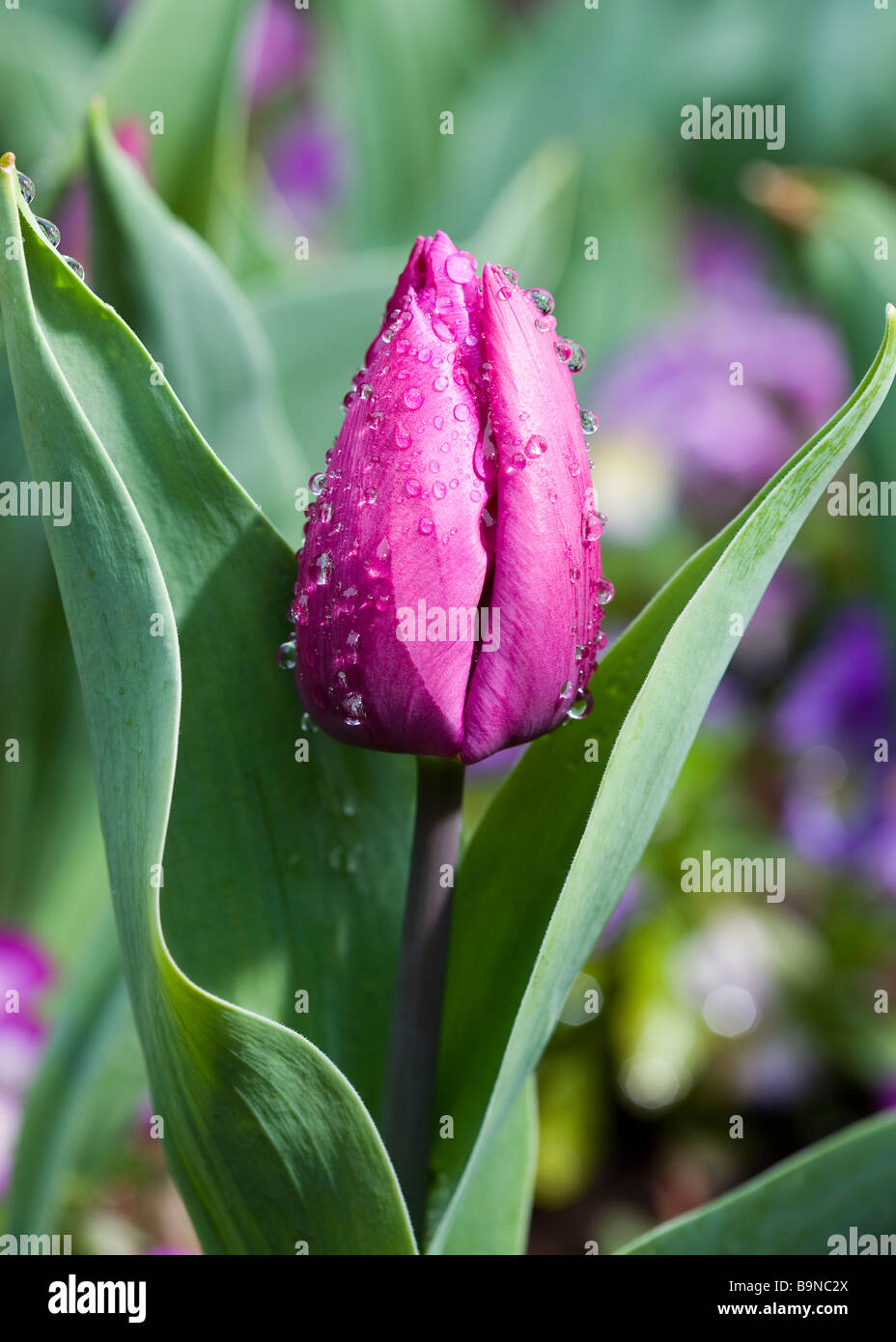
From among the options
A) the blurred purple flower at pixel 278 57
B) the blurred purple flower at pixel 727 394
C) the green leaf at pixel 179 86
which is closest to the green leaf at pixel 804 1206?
the green leaf at pixel 179 86

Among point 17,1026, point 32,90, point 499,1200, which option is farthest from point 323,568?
point 32,90

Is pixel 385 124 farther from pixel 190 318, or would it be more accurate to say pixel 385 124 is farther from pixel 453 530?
pixel 453 530

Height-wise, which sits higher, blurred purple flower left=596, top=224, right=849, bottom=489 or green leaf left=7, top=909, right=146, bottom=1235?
blurred purple flower left=596, top=224, right=849, bottom=489

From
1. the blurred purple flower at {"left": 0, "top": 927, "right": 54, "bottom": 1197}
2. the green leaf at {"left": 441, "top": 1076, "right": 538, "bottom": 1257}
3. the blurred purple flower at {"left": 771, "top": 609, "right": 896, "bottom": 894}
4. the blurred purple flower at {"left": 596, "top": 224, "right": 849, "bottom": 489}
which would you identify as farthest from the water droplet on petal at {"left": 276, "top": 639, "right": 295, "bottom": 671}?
the blurred purple flower at {"left": 596, "top": 224, "right": 849, "bottom": 489}

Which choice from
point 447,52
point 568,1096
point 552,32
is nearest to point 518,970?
point 568,1096

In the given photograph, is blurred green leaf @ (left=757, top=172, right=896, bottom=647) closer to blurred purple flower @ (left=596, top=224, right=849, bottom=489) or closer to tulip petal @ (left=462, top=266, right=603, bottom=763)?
blurred purple flower @ (left=596, top=224, right=849, bottom=489)
